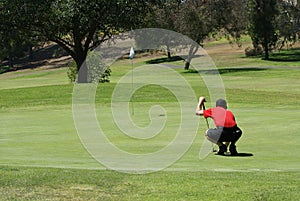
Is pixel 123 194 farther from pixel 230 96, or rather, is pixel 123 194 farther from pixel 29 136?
pixel 230 96

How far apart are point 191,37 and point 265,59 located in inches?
565

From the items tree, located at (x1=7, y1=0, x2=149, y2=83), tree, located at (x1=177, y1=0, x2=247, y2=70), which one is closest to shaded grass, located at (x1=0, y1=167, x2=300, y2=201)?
tree, located at (x1=7, y1=0, x2=149, y2=83)

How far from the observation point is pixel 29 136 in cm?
1691

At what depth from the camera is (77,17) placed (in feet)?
135

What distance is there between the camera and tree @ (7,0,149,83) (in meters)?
40.5

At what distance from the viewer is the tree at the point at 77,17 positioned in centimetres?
4050

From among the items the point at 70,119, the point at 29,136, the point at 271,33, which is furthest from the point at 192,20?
the point at 29,136

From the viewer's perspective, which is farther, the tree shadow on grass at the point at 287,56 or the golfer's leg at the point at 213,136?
the tree shadow on grass at the point at 287,56

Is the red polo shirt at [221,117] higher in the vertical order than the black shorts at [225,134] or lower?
higher

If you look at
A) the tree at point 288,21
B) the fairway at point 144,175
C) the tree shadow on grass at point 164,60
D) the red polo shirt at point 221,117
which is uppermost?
the tree at point 288,21


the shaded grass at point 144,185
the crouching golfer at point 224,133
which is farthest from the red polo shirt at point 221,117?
the shaded grass at point 144,185

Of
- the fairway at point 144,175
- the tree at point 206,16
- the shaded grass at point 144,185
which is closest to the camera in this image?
the shaded grass at point 144,185

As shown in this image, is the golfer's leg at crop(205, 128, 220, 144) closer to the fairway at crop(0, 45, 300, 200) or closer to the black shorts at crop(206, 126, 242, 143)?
the black shorts at crop(206, 126, 242, 143)

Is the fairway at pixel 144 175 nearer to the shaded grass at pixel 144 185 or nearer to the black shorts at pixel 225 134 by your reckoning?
the shaded grass at pixel 144 185
